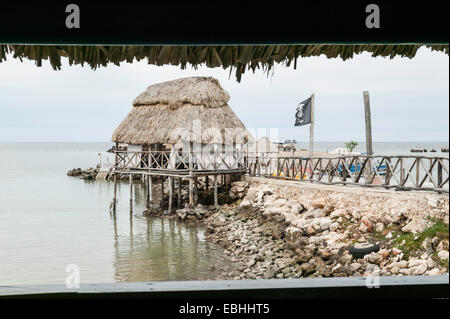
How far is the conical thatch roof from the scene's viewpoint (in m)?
15.6

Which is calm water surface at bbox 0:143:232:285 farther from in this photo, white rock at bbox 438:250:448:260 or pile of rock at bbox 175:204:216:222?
white rock at bbox 438:250:448:260

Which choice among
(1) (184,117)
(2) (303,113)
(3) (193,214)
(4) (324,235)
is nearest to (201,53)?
(4) (324,235)

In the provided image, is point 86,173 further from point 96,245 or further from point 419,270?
point 419,270

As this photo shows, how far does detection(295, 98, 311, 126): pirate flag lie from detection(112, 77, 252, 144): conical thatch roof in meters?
3.51

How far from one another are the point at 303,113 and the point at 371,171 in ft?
12.8

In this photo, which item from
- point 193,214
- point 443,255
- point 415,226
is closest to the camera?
point 443,255

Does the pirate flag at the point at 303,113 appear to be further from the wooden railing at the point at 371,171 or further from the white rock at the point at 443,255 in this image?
the white rock at the point at 443,255

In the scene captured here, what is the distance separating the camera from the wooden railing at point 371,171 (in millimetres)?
6262

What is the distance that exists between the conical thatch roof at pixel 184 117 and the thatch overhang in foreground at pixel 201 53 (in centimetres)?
1294

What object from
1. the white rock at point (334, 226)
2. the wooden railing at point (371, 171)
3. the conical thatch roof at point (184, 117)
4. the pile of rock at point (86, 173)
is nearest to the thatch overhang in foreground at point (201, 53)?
the wooden railing at point (371, 171)

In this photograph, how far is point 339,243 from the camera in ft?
24.7

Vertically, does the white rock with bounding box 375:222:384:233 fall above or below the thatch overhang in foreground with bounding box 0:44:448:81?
below

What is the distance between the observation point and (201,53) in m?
2.24

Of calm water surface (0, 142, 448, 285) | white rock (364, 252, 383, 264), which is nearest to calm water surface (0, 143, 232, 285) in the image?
calm water surface (0, 142, 448, 285)
